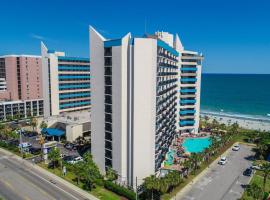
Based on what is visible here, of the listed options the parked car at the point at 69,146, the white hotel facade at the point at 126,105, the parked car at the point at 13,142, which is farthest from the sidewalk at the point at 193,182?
the parked car at the point at 13,142

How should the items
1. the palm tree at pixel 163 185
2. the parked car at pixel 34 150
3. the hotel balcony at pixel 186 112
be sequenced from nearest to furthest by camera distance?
the palm tree at pixel 163 185 < the parked car at pixel 34 150 < the hotel balcony at pixel 186 112

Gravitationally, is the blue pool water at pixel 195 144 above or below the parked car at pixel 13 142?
below

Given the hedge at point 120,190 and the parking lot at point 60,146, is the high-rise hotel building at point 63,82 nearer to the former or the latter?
the parking lot at point 60,146

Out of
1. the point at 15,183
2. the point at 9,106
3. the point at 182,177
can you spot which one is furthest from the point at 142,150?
the point at 9,106

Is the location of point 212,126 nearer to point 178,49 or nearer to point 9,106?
point 178,49

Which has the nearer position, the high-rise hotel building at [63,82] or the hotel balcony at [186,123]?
the hotel balcony at [186,123]

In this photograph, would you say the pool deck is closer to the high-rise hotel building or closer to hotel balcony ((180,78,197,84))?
hotel balcony ((180,78,197,84))

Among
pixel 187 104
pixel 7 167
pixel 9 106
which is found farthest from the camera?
pixel 9 106
